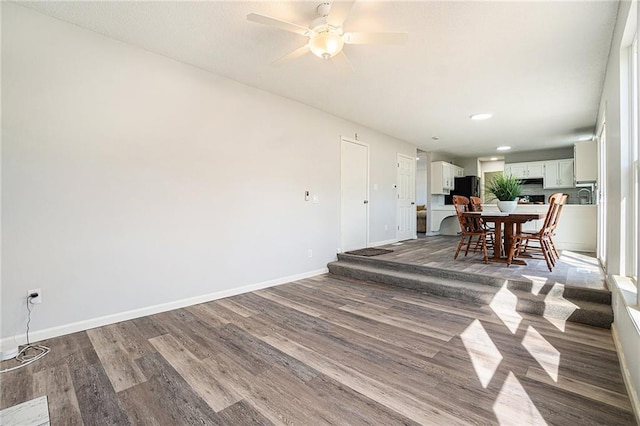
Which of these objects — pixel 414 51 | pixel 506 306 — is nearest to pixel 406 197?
pixel 506 306

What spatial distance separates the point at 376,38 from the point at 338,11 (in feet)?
1.22

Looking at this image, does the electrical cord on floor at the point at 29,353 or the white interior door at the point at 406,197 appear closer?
the electrical cord on floor at the point at 29,353

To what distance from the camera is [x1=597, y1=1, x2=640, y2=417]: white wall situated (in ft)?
4.99

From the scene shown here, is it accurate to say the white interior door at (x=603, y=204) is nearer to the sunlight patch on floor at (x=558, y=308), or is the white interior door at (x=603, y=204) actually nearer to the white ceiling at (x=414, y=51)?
the white ceiling at (x=414, y=51)

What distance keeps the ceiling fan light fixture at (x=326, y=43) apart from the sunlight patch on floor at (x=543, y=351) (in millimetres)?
2810

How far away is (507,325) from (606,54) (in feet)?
9.67

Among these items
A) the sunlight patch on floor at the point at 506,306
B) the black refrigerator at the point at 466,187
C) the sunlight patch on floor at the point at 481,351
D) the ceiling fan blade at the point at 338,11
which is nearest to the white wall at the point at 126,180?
the ceiling fan blade at the point at 338,11

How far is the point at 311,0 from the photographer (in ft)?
7.09

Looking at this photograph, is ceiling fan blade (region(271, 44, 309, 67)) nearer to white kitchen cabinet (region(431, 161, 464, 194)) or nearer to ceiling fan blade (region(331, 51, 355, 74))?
ceiling fan blade (region(331, 51, 355, 74))

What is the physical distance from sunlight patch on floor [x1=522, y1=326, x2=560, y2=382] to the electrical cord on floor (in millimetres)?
3563

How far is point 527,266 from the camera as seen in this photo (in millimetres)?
3818

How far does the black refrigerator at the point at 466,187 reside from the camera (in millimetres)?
8344

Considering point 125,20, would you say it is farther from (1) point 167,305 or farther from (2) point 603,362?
(2) point 603,362

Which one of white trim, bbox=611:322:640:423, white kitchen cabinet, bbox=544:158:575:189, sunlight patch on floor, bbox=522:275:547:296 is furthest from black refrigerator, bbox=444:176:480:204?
white trim, bbox=611:322:640:423
